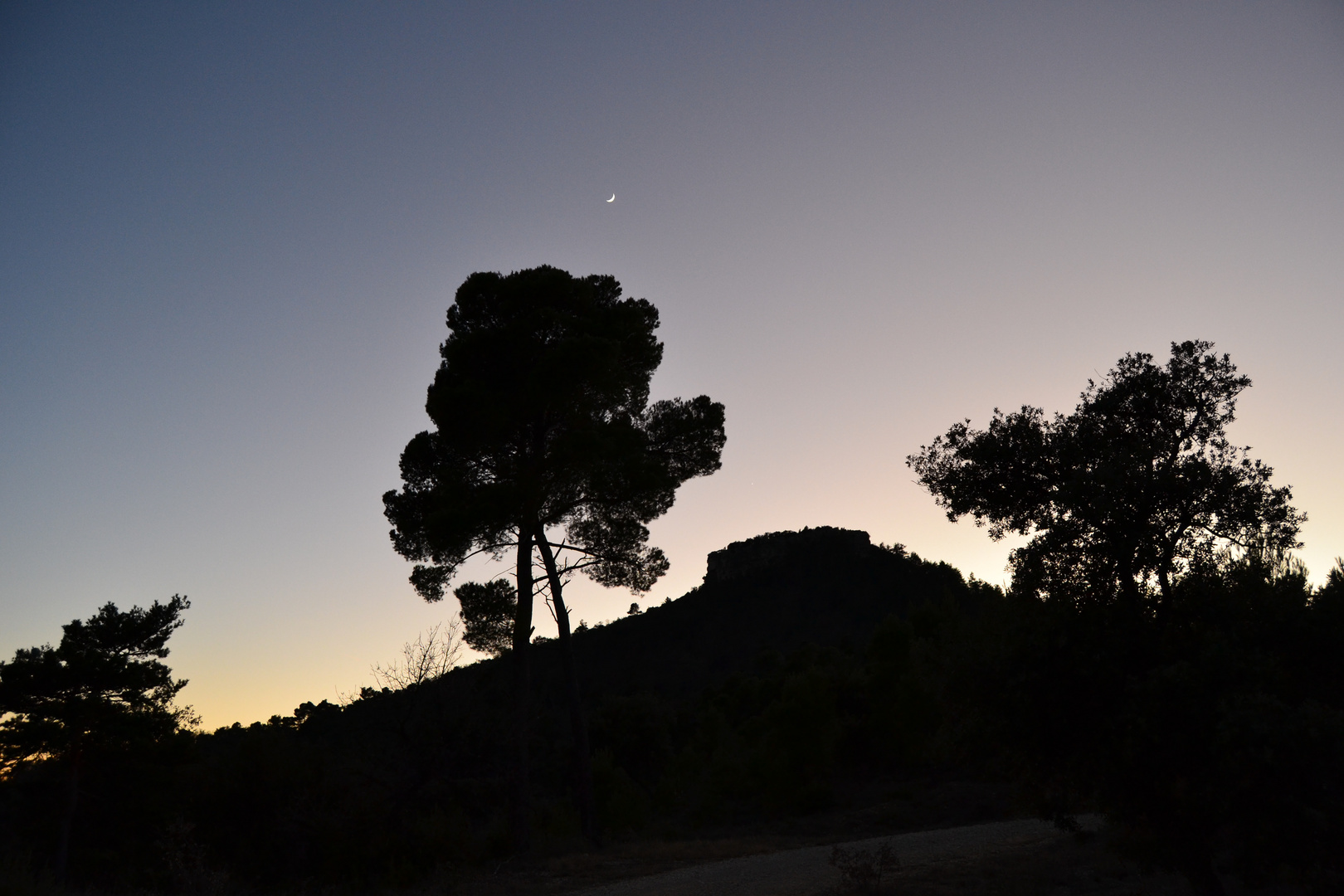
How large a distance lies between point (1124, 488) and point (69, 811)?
97.4 feet

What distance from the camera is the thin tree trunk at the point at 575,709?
66.4 ft

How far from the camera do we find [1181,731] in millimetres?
9375

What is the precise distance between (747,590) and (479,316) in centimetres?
7686

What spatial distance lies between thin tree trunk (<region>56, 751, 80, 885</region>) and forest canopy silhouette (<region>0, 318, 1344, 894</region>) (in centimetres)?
10

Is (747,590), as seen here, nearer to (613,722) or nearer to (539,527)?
(613,722)

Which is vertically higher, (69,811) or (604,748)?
(69,811)

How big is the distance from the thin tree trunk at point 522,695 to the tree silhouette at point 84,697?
15478 millimetres

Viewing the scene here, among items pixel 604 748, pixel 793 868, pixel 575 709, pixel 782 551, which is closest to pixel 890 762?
pixel 604 748

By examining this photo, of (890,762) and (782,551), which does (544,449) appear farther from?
(782,551)

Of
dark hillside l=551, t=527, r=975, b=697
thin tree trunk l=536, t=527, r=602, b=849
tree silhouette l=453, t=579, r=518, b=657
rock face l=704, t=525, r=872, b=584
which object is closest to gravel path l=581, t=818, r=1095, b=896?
thin tree trunk l=536, t=527, r=602, b=849

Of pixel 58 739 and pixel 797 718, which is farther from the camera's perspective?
pixel 797 718

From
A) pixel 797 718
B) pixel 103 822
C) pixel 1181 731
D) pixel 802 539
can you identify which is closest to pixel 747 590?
pixel 802 539

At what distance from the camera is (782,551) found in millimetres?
100125

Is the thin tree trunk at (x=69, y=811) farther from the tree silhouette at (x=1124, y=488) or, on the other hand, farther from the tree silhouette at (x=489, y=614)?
the tree silhouette at (x=1124, y=488)
